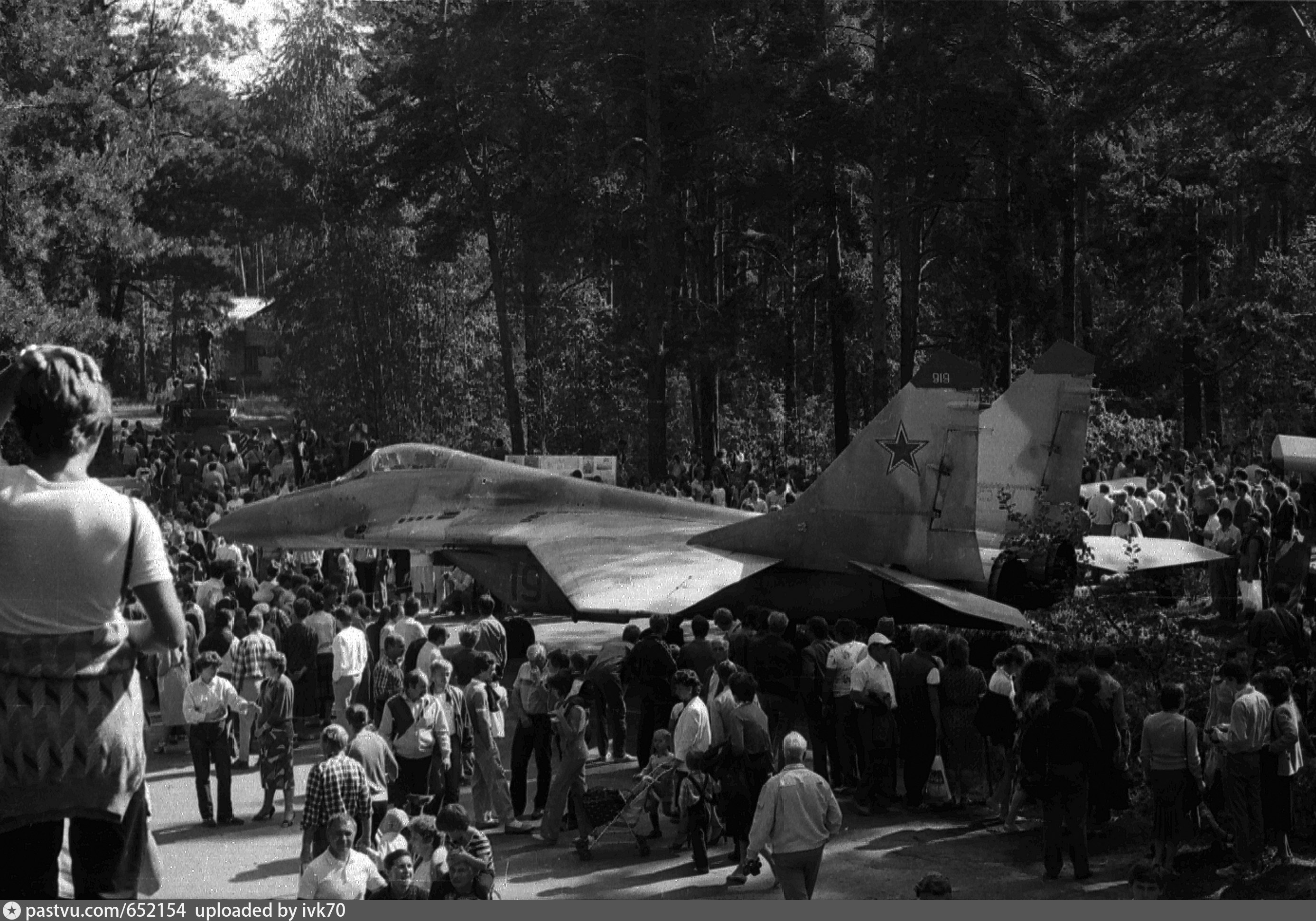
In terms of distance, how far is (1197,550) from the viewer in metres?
18.7

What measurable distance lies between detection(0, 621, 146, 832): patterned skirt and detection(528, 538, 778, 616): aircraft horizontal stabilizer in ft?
37.8

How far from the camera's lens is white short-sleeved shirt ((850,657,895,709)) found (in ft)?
39.1

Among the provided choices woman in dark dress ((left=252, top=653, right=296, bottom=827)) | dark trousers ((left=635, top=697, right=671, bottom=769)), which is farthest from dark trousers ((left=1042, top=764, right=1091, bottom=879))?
woman in dark dress ((left=252, top=653, right=296, bottom=827))

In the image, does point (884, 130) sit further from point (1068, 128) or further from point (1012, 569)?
point (1012, 569)

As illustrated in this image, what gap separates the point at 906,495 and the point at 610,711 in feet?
14.2

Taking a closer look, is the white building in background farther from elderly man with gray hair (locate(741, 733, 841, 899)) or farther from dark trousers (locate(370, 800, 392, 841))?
elderly man with gray hair (locate(741, 733, 841, 899))

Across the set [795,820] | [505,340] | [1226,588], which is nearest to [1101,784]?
[795,820]

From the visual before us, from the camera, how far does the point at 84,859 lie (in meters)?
2.71

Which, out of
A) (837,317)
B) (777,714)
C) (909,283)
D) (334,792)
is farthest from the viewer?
(837,317)

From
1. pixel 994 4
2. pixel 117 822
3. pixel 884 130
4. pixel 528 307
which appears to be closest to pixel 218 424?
pixel 528 307

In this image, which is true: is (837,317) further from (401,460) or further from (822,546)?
(822,546)

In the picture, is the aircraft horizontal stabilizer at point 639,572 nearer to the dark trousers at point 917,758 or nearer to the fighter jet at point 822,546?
the fighter jet at point 822,546

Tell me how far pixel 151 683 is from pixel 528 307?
83.9ft

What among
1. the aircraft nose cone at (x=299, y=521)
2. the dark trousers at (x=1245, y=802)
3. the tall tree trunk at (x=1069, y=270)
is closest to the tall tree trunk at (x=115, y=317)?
the aircraft nose cone at (x=299, y=521)
